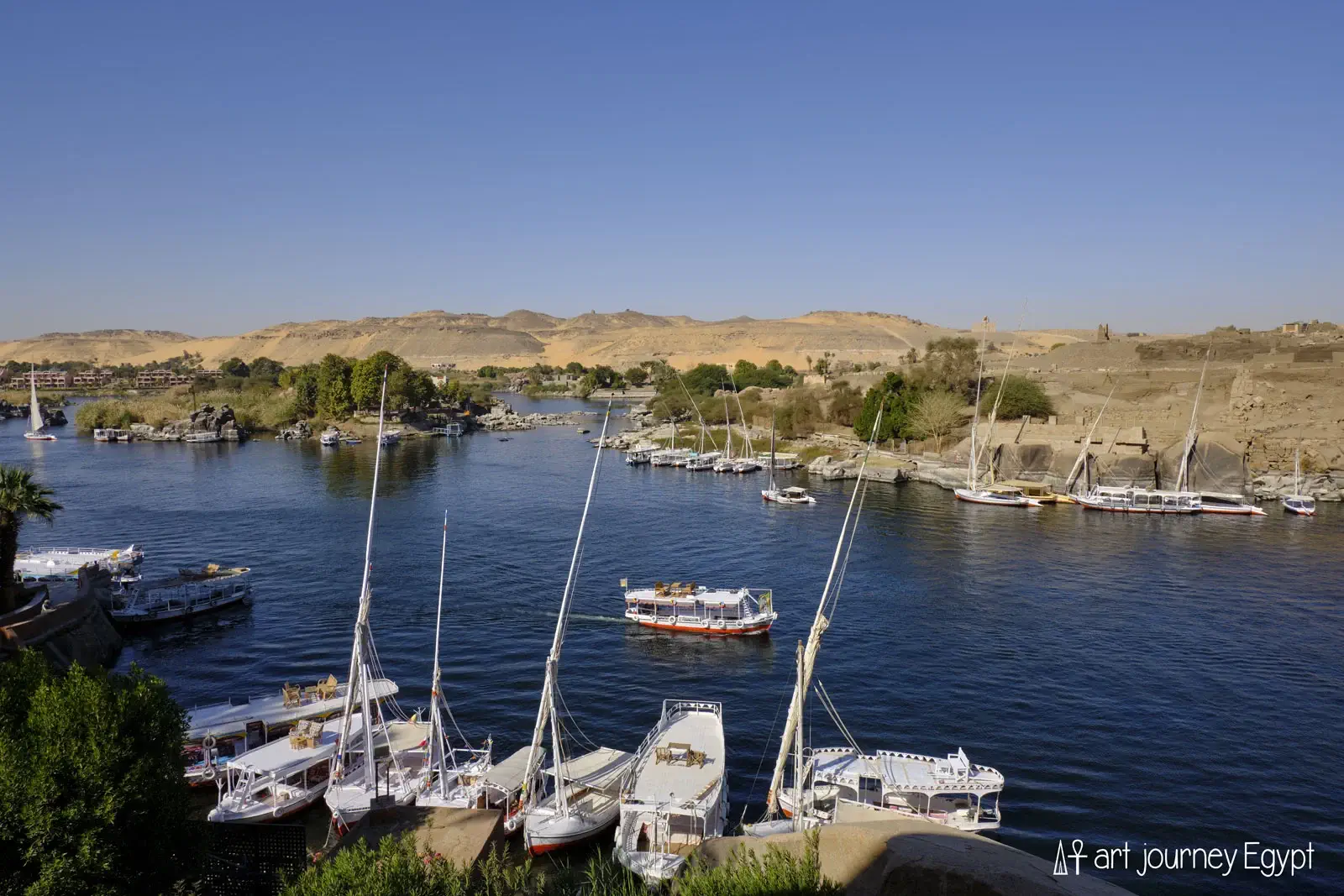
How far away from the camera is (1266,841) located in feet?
61.0

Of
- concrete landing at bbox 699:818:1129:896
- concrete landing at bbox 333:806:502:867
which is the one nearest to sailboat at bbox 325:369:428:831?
concrete landing at bbox 333:806:502:867

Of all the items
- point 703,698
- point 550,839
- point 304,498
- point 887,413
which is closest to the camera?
point 550,839

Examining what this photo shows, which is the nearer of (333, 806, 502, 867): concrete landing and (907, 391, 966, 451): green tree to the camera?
(333, 806, 502, 867): concrete landing

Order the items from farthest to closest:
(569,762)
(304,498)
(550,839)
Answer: (304,498), (569,762), (550,839)

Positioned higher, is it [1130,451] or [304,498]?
[1130,451]

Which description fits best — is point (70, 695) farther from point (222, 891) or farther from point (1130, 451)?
point (1130, 451)

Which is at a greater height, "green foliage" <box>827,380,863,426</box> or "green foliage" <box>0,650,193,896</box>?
"green foliage" <box>827,380,863,426</box>

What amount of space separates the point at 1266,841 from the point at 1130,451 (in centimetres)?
4687

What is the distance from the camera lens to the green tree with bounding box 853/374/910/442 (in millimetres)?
74562

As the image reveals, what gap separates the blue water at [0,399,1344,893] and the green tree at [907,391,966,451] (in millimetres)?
16119

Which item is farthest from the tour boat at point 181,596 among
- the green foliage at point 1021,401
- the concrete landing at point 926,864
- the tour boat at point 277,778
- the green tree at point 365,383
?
the green tree at point 365,383

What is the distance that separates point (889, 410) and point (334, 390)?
2452 inches

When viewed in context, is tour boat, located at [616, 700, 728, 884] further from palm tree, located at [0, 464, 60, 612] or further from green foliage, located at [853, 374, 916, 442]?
green foliage, located at [853, 374, 916, 442]

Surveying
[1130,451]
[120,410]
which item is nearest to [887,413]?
[1130,451]
